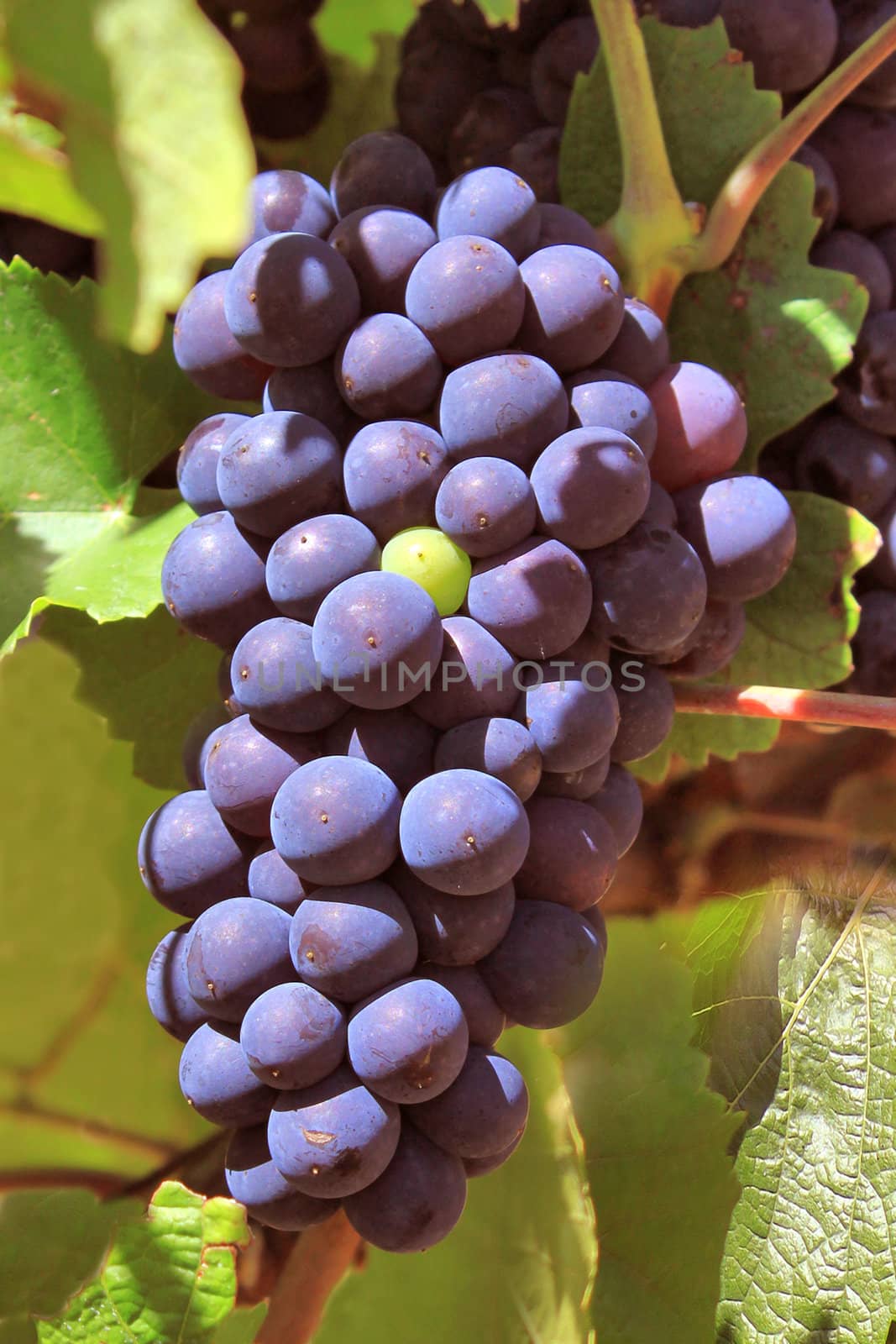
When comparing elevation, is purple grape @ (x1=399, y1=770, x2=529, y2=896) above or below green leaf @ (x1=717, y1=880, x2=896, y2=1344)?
above

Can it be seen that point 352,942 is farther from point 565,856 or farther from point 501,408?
point 501,408

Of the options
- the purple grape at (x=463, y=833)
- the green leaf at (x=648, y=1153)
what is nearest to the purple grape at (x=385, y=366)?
the purple grape at (x=463, y=833)

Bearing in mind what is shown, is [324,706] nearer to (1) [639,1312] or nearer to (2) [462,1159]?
(2) [462,1159]

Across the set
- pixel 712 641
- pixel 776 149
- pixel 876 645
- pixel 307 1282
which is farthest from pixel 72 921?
pixel 776 149

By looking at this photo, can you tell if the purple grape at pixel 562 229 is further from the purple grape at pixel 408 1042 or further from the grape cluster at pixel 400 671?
the purple grape at pixel 408 1042

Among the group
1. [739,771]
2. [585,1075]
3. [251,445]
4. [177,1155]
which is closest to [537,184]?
[251,445]

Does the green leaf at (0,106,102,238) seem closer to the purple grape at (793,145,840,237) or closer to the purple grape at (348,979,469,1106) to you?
the purple grape at (348,979,469,1106)

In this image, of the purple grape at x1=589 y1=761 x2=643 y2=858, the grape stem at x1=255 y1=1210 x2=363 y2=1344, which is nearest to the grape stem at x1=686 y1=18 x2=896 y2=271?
the purple grape at x1=589 y1=761 x2=643 y2=858
